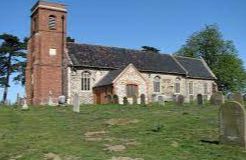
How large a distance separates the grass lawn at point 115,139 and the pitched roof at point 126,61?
24336 mm

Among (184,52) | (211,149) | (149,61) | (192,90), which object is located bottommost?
(211,149)

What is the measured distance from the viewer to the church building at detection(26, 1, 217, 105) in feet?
139

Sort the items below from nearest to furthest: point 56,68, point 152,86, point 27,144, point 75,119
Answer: point 27,144
point 75,119
point 56,68
point 152,86

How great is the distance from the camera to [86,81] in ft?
144

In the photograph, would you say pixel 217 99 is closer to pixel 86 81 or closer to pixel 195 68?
pixel 86 81

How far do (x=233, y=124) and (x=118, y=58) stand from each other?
116ft

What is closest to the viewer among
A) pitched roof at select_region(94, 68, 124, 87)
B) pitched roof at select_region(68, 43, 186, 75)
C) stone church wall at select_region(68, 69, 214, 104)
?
pitched roof at select_region(94, 68, 124, 87)

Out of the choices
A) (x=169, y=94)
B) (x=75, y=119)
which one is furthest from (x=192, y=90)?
(x=75, y=119)

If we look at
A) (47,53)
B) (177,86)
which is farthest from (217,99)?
(177,86)

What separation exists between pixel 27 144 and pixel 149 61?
37.4 meters

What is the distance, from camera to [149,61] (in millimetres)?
50344

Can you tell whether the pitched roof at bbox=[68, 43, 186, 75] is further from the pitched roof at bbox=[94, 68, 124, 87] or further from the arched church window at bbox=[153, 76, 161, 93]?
the pitched roof at bbox=[94, 68, 124, 87]

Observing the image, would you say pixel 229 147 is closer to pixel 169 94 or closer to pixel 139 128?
pixel 139 128

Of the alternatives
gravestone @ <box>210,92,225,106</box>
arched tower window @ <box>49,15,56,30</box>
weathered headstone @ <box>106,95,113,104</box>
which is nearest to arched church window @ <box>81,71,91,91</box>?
weathered headstone @ <box>106,95,113,104</box>
